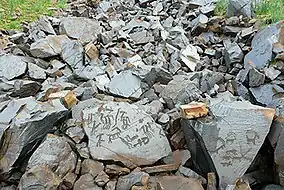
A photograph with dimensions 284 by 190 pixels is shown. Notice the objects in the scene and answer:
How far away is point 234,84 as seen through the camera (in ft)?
13.8

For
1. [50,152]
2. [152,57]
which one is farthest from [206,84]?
[50,152]

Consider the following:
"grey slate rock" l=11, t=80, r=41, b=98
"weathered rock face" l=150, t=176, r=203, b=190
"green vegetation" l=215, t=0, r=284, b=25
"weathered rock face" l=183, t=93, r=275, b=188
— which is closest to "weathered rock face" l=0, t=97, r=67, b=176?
"grey slate rock" l=11, t=80, r=41, b=98

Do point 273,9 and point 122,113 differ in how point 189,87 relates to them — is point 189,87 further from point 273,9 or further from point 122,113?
point 273,9

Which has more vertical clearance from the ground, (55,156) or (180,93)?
(180,93)

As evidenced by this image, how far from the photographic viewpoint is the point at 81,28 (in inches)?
219

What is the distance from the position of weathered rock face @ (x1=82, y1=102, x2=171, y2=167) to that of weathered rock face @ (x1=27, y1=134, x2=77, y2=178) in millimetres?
183

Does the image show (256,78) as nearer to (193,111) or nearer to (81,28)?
(193,111)

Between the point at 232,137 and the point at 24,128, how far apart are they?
1.64 meters

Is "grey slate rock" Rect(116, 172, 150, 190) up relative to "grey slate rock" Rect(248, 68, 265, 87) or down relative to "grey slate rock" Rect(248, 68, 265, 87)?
down

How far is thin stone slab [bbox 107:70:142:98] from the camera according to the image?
408cm

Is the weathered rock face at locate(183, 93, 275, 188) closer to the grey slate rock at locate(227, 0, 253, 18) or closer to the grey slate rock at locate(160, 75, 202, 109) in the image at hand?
the grey slate rock at locate(160, 75, 202, 109)

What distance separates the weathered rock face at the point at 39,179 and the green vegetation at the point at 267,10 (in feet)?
10.6

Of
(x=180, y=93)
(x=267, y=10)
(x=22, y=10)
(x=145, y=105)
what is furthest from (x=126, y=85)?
(x=22, y=10)

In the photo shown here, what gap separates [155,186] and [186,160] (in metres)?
0.41
